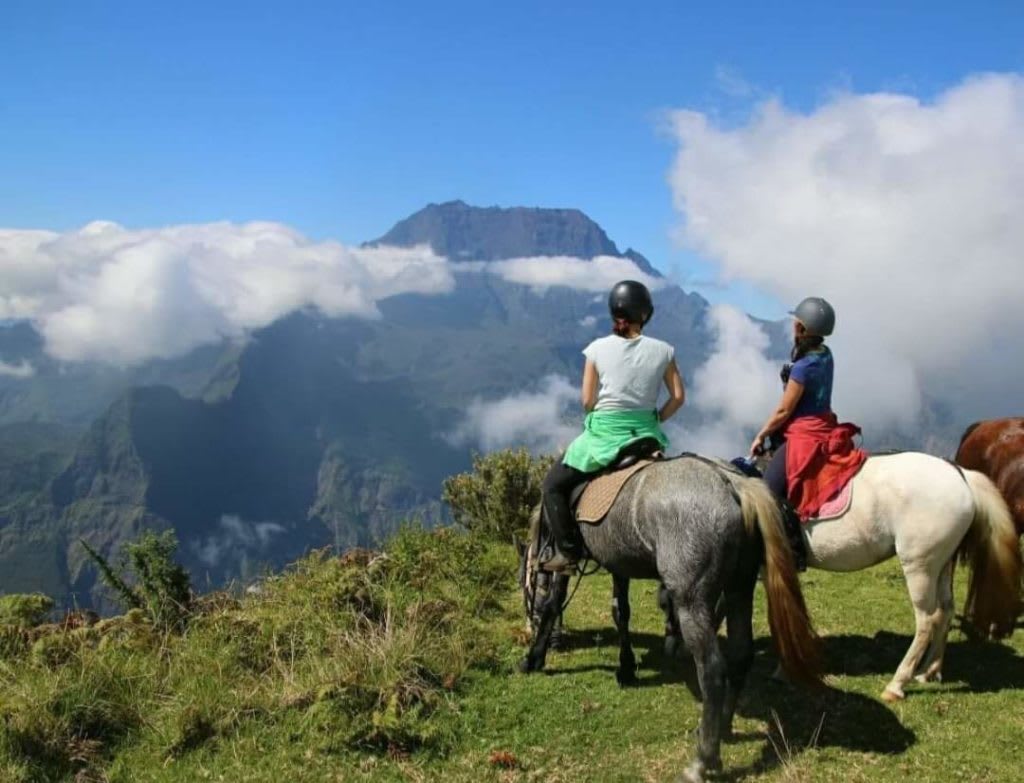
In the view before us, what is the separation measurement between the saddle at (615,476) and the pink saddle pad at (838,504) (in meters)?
1.75

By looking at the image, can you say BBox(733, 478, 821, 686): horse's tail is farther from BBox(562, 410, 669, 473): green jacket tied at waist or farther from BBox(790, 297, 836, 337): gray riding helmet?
BBox(790, 297, 836, 337): gray riding helmet

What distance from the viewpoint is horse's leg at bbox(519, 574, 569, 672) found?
7.55 meters

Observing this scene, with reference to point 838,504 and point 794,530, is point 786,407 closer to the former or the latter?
point 838,504

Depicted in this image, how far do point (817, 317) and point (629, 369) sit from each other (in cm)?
217

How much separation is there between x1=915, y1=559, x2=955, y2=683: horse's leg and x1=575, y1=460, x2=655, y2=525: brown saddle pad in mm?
3133

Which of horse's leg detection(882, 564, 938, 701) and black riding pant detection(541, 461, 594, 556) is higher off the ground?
black riding pant detection(541, 461, 594, 556)

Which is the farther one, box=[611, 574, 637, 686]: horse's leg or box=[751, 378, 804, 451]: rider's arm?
box=[611, 574, 637, 686]: horse's leg

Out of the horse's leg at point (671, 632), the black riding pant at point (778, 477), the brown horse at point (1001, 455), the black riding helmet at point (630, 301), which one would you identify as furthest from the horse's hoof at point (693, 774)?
the brown horse at point (1001, 455)

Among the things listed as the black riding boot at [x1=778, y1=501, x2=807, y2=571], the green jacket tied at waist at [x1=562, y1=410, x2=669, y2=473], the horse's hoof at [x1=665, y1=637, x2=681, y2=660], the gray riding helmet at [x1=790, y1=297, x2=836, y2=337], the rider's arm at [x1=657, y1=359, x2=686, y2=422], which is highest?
the gray riding helmet at [x1=790, y1=297, x2=836, y2=337]

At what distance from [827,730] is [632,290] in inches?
156

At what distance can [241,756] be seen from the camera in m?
5.79

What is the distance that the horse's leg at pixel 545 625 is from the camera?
7551 millimetres

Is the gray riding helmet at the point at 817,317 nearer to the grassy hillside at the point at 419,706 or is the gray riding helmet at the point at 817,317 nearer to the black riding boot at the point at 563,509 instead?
the black riding boot at the point at 563,509

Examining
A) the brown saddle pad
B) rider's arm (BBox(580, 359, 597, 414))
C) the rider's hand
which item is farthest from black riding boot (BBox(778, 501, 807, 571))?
rider's arm (BBox(580, 359, 597, 414))
